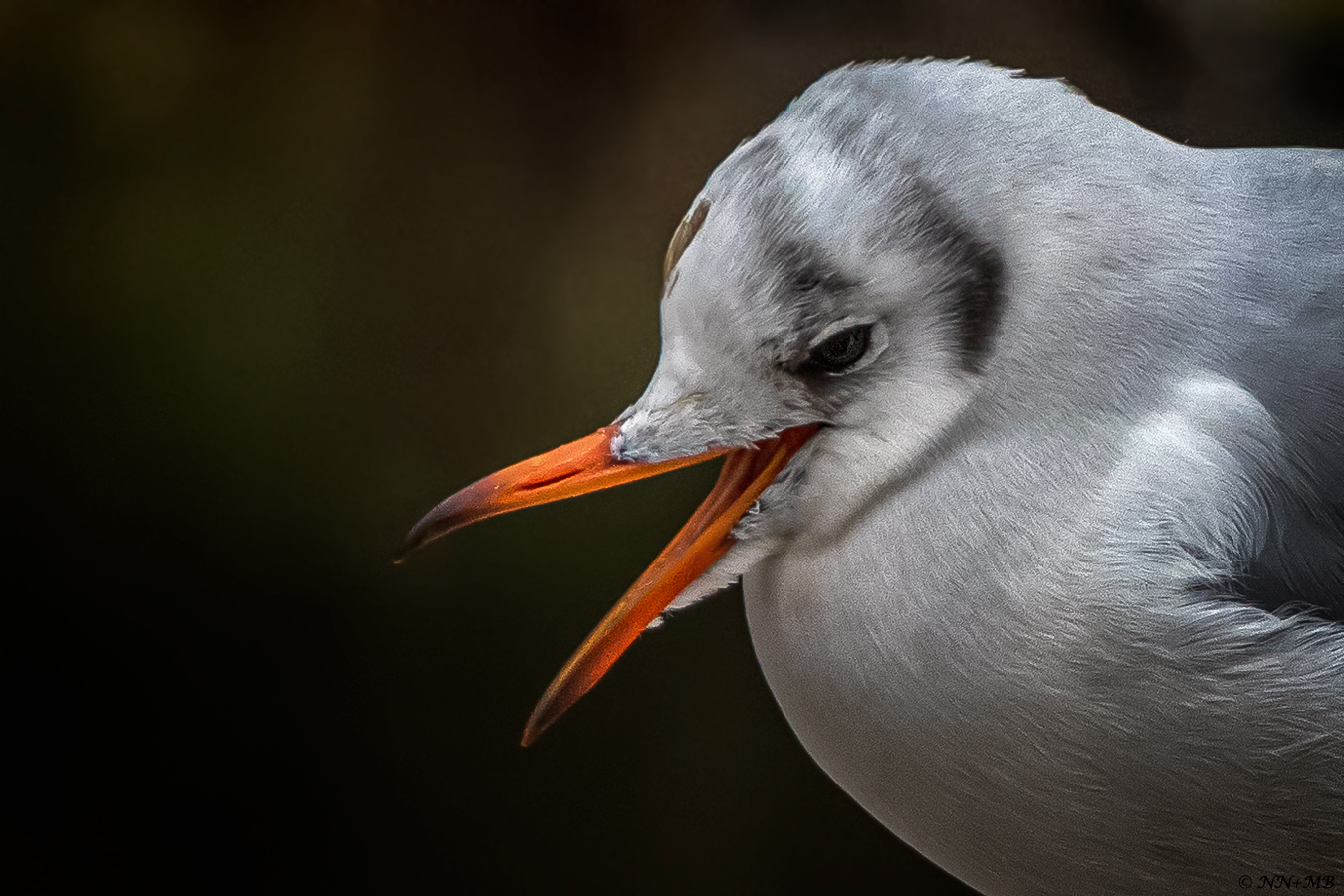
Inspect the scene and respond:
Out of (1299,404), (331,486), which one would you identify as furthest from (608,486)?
(331,486)

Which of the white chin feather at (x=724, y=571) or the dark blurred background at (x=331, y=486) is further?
the dark blurred background at (x=331, y=486)

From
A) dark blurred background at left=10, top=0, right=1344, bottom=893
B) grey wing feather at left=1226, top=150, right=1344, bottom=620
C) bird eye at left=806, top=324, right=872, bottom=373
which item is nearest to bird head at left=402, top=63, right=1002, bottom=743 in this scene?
bird eye at left=806, top=324, right=872, bottom=373

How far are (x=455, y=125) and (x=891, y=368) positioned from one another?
0.73 m

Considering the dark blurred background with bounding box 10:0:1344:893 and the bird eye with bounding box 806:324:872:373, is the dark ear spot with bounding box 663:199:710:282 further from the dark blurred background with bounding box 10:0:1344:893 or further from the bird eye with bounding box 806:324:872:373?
the dark blurred background with bounding box 10:0:1344:893

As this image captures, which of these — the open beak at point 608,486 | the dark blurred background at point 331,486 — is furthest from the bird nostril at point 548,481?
the dark blurred background at point 331,486

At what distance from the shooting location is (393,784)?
44.6 inches

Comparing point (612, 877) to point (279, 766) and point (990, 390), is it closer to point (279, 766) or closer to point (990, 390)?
point (279, 766)

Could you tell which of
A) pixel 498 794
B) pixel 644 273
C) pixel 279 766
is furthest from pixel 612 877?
pixel 644 273

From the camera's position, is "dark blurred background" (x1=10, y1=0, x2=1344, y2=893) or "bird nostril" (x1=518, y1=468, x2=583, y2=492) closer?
"bird nostril" (x1=518, y1=468, x2=583, y2=492)

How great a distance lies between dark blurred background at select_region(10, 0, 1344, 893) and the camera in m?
1.07

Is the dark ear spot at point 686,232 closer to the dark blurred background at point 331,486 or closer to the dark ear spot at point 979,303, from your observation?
the dark ear spot at point 979,303

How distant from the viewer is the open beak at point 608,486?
0.48m

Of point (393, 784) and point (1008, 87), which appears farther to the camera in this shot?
point (393, 784)

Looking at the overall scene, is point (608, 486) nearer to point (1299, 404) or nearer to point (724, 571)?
point (724, 571)
